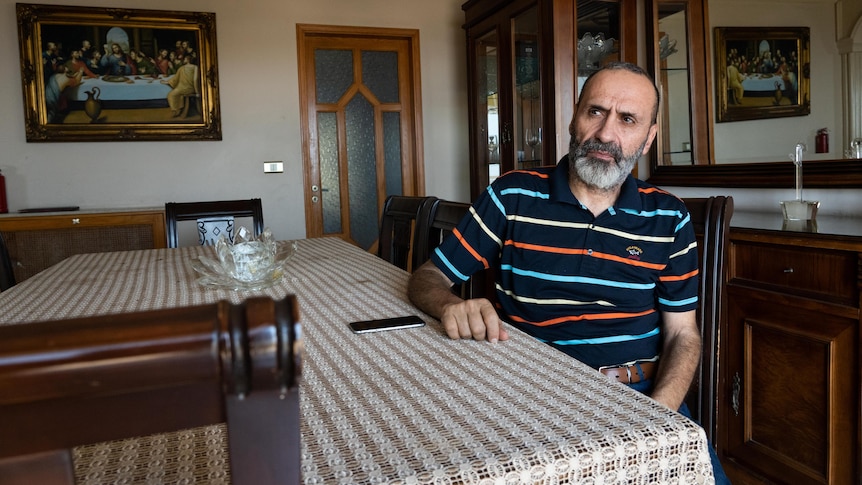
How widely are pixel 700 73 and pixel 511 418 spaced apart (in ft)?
7.96

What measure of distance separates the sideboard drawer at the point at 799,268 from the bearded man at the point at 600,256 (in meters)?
0.54

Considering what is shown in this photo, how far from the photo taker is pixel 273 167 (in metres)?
4.31

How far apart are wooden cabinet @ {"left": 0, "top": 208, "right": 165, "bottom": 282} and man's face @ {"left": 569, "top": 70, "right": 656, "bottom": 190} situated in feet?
9.94

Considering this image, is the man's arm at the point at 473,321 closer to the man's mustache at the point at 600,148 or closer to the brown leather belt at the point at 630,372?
the brown leather belt at the point at 630,372

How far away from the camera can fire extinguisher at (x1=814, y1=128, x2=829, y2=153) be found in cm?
199

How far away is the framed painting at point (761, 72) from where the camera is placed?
211cm

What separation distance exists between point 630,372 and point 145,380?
111cm

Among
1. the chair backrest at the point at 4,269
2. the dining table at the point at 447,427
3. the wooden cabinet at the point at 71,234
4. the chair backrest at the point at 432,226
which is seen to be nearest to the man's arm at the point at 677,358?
the dining table at the point at 447,427

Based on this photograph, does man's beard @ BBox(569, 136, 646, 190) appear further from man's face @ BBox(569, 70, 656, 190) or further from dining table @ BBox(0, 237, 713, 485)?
dining table @ BBox(0, 237, 713, 485)

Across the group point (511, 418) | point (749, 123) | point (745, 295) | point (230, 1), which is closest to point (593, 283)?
point (511, 418)

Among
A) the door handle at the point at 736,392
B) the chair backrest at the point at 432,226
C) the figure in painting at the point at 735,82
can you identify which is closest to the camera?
the chair backrest at the point at 432,226

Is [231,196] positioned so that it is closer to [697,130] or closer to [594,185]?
[697,130]

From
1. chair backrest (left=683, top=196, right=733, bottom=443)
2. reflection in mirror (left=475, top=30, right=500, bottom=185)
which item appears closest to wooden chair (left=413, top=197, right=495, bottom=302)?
chair backrest (left=683, top=196, right=733, bottom=443)

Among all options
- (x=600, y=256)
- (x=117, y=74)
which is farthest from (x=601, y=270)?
(x=117, y=74)
